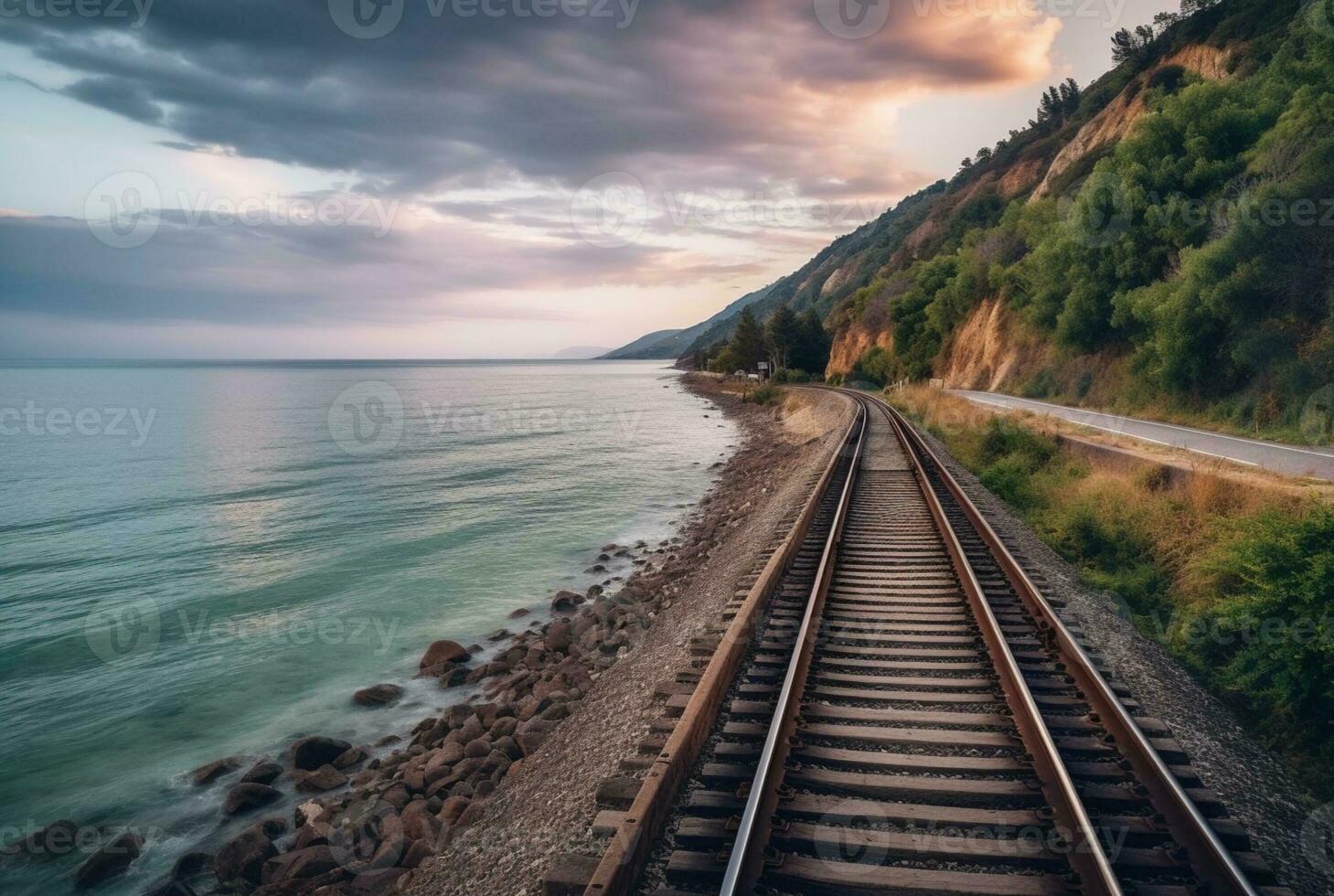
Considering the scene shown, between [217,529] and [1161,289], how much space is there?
104 feet

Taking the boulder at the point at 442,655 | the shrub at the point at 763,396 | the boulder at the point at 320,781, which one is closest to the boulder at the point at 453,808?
the boulder at the point at 320,781

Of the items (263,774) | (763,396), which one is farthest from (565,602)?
(763,396)

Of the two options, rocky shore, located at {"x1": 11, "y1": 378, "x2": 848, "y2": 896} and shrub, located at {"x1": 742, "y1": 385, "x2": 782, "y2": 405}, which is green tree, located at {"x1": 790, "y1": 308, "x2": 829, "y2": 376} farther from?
rocky shore, located at {"x1": 11, "y1": 378, "x2": 848, "y2": 896}

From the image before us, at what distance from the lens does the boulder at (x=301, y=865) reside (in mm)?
6336

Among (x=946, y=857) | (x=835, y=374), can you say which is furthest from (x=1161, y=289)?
(x=835, y=374)

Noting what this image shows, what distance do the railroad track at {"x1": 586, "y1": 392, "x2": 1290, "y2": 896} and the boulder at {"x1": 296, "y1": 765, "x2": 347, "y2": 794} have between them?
5904 millimetres

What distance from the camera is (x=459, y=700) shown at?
1078 centimetres

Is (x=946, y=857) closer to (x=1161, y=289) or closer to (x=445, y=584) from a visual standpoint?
(x=445, y=584)

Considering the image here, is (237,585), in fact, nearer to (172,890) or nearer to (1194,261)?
(172,890)

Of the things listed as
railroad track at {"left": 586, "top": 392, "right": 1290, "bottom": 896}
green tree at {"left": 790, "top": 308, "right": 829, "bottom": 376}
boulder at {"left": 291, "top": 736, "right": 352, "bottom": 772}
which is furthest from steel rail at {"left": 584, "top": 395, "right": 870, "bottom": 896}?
green tree at {"left": 790, "top": 308, "right": 829, "bottom": 376}

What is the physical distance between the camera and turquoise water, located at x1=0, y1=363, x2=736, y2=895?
962 cm

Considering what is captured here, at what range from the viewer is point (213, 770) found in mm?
8977

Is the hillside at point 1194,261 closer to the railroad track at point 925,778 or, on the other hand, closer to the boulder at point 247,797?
the railroad track at point 925,778

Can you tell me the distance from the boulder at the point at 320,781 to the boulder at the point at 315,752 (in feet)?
1.16
